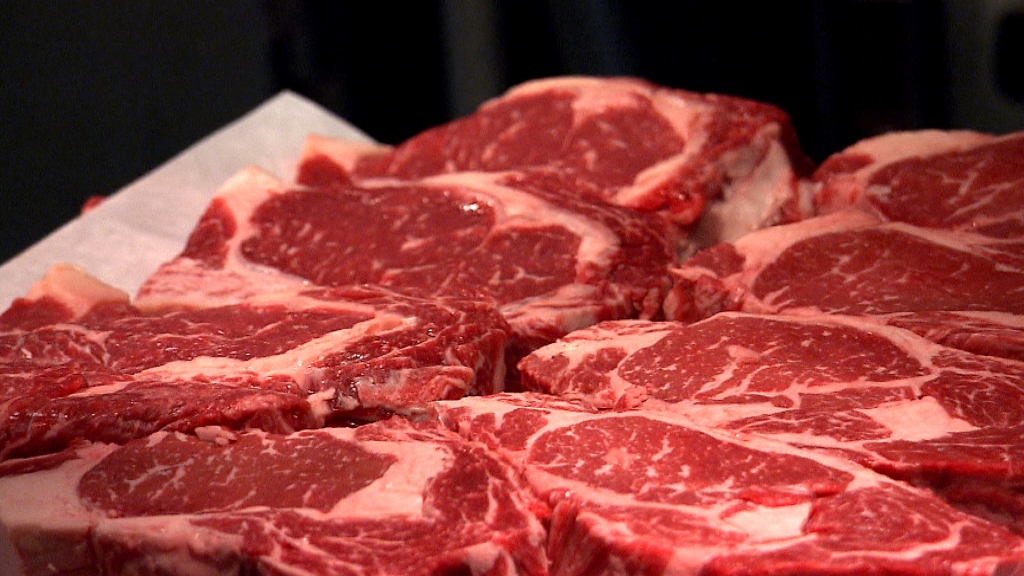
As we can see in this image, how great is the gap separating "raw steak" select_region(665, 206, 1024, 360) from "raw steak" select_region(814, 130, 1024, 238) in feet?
0.52

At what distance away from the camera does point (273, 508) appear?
2.53 m

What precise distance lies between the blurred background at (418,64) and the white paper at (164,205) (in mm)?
758

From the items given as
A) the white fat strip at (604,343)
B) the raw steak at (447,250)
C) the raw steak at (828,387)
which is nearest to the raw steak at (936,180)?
the raw steak at (447,250)

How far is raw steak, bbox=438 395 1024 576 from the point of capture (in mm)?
2195

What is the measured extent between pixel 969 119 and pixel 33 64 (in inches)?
199

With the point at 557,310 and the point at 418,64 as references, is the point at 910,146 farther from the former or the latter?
the point at 418,64

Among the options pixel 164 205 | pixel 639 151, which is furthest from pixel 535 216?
pixel 164 205

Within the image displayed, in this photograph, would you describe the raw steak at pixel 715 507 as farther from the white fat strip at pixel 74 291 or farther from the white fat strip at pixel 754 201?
the white fat strip at pixel 74 291

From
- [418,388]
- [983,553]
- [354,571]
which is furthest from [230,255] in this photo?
[983,553]

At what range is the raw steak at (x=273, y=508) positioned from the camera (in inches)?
93.7

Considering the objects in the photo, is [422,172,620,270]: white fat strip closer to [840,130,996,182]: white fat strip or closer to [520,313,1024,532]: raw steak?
[520,313,1024,532]: raw steak

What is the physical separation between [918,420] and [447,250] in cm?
178

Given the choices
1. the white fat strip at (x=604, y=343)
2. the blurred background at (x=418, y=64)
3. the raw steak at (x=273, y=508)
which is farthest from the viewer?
the blurred background at (x=418, y=64)

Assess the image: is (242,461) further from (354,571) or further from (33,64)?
(33,64)
